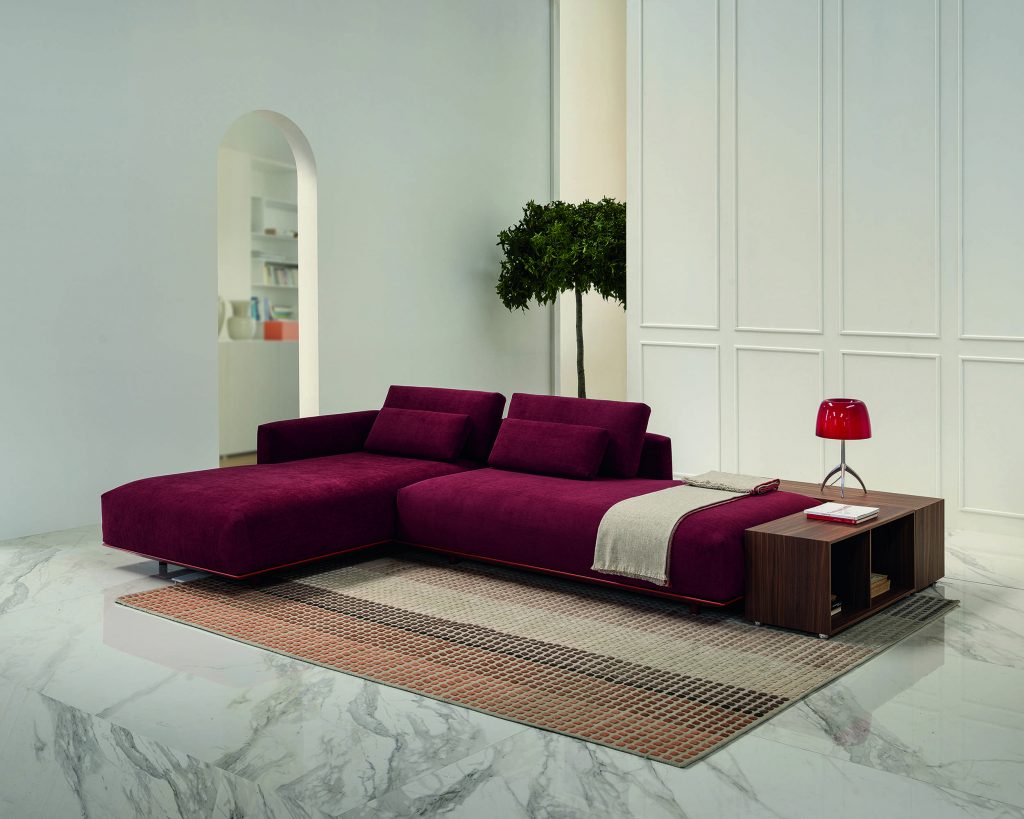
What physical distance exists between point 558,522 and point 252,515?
1229 millimetres

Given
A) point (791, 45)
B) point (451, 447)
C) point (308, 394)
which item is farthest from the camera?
point (308, 394)

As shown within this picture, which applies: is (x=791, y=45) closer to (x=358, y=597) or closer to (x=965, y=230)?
(x=965, y=230)

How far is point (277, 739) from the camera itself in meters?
2.94

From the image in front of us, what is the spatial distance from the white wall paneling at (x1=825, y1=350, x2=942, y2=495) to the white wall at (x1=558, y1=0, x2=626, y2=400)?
3456 millimetres

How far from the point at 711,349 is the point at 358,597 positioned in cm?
314

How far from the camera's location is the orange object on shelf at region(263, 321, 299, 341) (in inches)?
373

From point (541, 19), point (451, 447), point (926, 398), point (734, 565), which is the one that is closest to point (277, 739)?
point (734, 565)

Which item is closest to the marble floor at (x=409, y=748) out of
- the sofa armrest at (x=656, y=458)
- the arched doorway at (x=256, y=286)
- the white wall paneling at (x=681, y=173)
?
the sofa armrest at (x=656, y=458)

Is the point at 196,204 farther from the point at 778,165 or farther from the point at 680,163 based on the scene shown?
the point at 778,165

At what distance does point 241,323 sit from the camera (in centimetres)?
937

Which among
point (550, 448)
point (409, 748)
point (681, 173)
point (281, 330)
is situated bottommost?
point (409, 748)

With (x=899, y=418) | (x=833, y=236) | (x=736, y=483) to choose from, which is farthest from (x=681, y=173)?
(x=736, y=483)

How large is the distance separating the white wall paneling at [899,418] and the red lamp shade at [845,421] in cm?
103

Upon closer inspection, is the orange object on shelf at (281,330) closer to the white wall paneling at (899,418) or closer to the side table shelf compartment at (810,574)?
the white wall paneling at (899,418)
